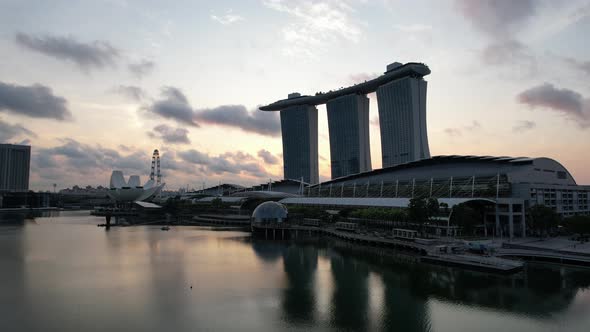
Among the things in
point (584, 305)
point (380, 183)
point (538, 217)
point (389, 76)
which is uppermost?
point (389, 76)

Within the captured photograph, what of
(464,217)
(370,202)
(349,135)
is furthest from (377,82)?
(464,217)

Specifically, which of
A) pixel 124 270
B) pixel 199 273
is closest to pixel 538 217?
pixel 199 273

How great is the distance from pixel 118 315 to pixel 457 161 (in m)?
66.8

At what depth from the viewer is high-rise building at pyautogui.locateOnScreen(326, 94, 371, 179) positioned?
17600 centimetres

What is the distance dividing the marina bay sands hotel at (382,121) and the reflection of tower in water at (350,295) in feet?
365

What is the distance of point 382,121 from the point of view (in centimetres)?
15988

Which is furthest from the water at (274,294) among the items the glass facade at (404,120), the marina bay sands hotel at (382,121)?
the marina bay sands hotel at (382,121)

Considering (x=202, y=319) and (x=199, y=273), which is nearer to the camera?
(x=202, y=319)

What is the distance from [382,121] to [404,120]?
11460mm

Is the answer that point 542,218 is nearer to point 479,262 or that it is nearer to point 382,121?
point 479,262

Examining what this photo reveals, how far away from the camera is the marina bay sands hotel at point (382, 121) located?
487ft

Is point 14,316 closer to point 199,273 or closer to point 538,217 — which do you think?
point 199,273

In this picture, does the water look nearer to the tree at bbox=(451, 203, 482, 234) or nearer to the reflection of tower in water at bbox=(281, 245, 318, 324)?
the reflection of tower in water at bbox=(281, 245, 318, 324)

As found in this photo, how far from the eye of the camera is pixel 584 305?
29203 millimetres
